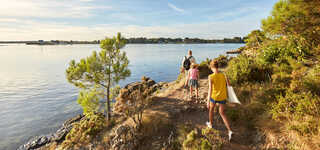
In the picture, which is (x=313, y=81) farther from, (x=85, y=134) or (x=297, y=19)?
(x=85, y=134)

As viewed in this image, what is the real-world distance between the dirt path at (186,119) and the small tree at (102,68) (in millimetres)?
3399

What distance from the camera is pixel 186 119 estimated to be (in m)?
7.41

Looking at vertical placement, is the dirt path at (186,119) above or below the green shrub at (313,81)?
below

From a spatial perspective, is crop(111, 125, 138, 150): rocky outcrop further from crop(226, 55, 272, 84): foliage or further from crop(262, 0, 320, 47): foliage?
crop(262, 0, 320, 47): foliage

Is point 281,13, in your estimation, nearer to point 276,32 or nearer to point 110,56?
point 276,32

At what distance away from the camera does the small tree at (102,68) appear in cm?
959

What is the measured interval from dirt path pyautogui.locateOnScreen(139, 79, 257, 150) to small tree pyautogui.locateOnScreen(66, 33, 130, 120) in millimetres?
3399

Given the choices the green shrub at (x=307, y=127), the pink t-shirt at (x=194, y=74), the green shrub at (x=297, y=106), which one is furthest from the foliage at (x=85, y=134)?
the green shrub at (x=307, y=127)

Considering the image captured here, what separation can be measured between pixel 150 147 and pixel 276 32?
715cm

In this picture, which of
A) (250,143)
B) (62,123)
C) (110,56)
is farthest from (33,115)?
(250,143)

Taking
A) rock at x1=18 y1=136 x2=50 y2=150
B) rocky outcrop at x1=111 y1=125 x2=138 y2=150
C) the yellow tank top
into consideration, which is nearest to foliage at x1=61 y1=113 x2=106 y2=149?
rocky outcrop at x1=111 y1=125 x2=138 y2=150

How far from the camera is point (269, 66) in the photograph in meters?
9.45

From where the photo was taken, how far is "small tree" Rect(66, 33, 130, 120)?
9.59 metres

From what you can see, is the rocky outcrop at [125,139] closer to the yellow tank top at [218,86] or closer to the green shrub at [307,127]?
the yellow tank top at [218,86]
